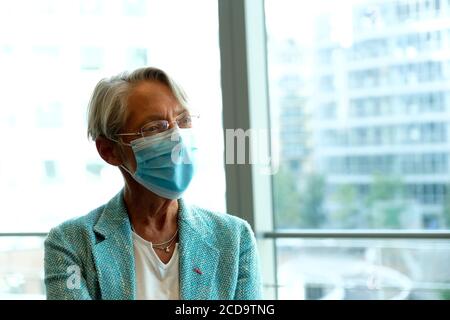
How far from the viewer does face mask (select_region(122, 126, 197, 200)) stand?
1.74 meters

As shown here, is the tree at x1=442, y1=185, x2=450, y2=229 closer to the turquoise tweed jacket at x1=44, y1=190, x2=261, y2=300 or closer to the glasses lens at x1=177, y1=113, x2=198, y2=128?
the turquoise tweed jacket at x1=44, y1=190, x2=261, y2=300

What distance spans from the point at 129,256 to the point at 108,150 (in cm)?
35

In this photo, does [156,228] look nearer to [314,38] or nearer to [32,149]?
[314,38]

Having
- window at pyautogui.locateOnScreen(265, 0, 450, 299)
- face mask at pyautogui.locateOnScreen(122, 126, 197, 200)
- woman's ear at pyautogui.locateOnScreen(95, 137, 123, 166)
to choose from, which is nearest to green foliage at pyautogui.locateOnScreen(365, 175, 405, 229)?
window at pyautogui.locateOnScreen(265, 0, 450, 299)

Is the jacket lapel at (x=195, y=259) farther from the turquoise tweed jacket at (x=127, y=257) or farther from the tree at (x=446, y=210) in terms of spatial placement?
the tree at (x=446, y=210)

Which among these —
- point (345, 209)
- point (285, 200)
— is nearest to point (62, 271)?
point (285, 200)

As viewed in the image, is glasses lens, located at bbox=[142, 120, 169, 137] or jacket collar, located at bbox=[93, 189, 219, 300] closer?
jacket collar, located at bbox=[93, 189, 219, 300]

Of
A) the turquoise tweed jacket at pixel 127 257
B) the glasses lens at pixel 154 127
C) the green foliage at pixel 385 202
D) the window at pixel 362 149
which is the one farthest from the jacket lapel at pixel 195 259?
the green foliage at pixel 385 202

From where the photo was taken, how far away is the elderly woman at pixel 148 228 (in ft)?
5.25

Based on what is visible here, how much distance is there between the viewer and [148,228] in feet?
5.69

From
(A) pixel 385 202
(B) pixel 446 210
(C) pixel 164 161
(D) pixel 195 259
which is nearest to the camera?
(D) pixel 195 259

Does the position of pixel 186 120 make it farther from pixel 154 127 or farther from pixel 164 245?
pixel 164 245

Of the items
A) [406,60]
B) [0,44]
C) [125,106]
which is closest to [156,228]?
[125,106]

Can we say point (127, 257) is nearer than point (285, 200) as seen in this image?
Yes
